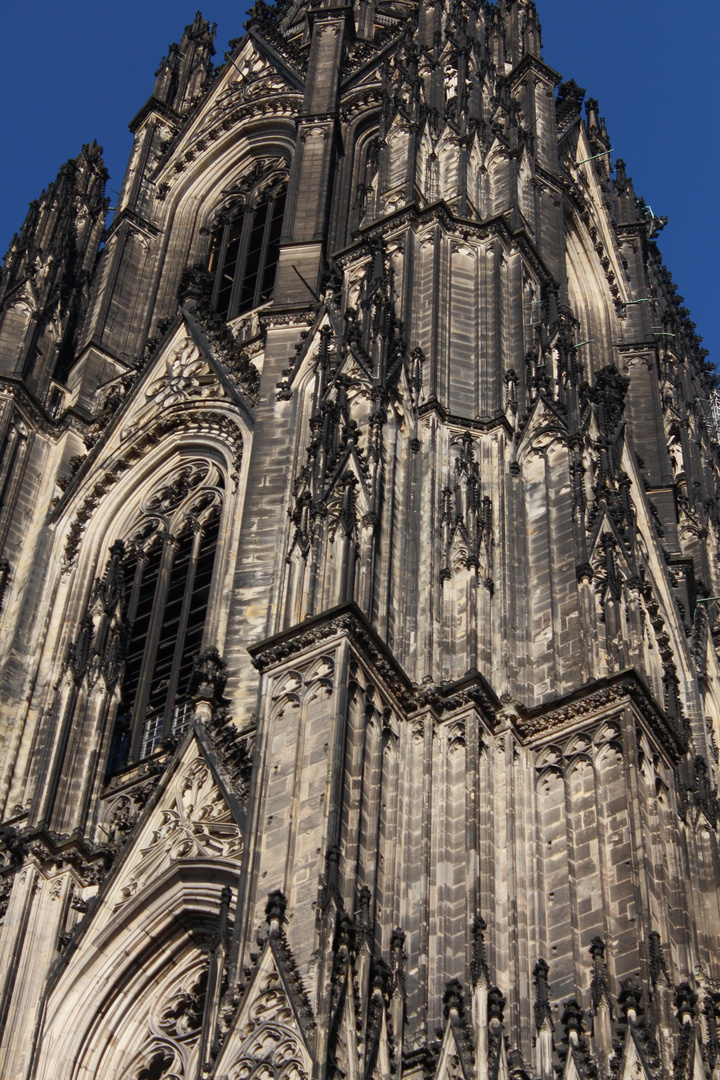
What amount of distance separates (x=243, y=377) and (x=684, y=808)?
1330 cm

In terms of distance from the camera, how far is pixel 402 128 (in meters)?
34.0

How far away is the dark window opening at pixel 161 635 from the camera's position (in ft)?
96.6

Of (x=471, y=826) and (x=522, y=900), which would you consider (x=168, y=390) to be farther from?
(x=522, y=900)

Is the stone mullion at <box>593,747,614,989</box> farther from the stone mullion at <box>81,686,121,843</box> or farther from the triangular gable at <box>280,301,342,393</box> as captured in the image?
the triangular gable at <box>280,301,342,393</box>

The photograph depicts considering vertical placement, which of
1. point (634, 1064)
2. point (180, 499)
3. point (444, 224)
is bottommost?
point (634, 1064)

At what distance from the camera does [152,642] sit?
102 feet

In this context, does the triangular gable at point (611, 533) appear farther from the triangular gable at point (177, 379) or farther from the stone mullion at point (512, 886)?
the triangular gable at point (177, 379)

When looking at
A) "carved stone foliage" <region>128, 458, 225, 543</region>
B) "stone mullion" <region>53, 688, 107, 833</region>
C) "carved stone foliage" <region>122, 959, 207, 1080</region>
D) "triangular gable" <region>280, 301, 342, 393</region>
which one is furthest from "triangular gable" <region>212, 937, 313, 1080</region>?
"carved stone foliage" <region>128, 458, 225, 543</region>

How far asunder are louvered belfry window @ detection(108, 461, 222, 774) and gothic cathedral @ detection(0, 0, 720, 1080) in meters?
0.07

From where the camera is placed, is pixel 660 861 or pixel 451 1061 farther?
pixel 660 861

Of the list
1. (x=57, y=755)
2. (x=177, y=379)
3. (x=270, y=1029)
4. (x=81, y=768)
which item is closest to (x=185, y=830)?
(x=81, y=768)

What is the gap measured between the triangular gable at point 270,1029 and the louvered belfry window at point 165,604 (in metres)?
8.80

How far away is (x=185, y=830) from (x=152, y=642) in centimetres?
630

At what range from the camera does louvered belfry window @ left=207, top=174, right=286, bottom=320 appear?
4025 cm
